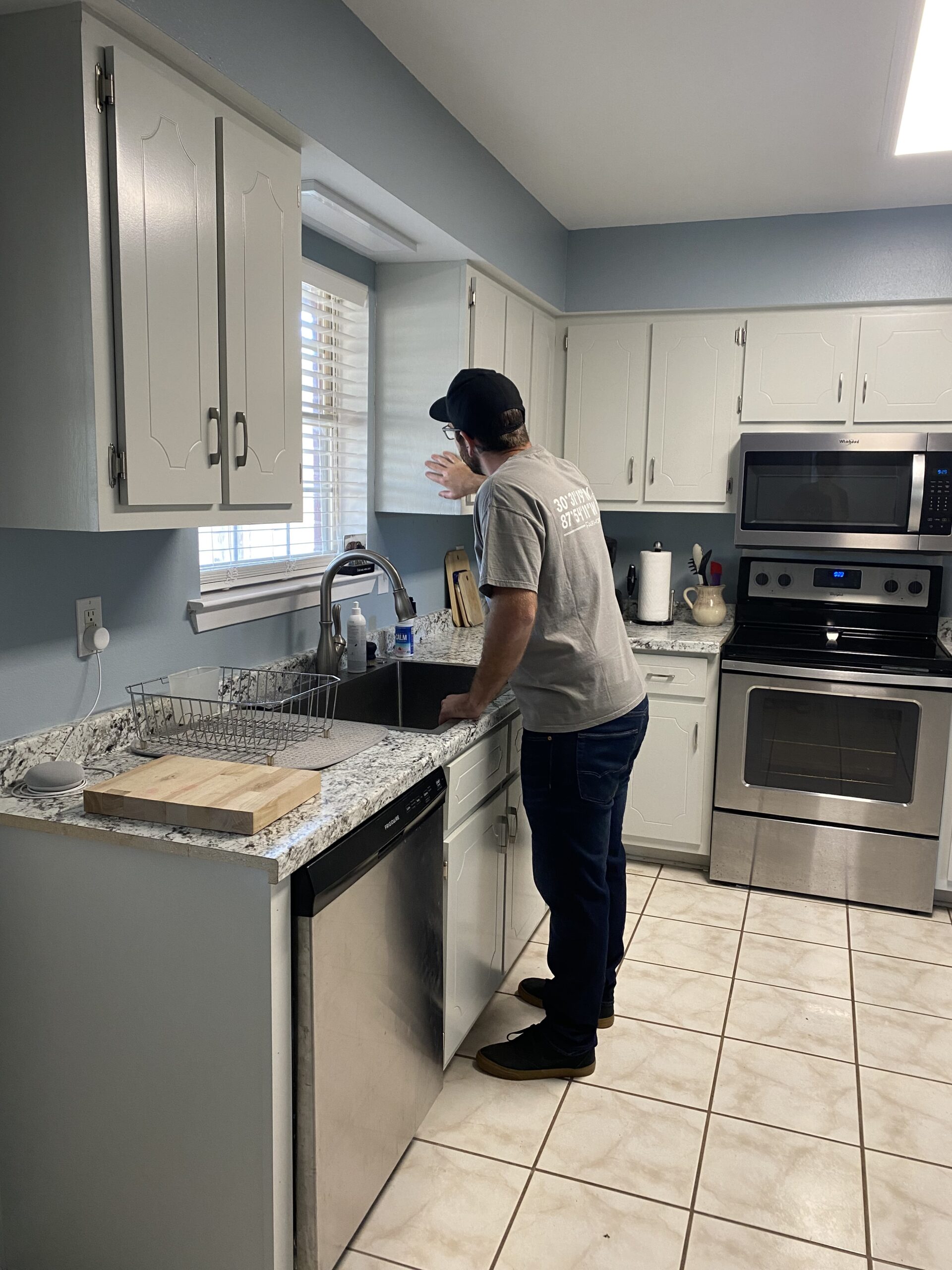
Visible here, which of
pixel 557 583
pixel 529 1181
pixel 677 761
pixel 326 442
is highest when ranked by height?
pixel 326 442

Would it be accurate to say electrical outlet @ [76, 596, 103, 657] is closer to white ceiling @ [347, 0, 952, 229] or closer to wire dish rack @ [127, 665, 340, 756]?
wire dish rack @ [127, 665, 340, 756]

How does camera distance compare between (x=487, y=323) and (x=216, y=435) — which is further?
(x=487, y=323)

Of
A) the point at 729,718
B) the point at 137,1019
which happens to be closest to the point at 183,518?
the point at 137,1019

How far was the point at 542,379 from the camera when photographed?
379cm

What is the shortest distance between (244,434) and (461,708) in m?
0.79

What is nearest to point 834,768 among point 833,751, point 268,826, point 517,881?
point 833,751

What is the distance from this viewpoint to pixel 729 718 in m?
3.43

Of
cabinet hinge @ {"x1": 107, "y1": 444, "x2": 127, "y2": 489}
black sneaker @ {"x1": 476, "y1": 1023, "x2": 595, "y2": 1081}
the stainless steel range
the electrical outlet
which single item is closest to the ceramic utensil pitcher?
the stainless steel range

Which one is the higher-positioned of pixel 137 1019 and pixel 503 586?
pixel 503 586

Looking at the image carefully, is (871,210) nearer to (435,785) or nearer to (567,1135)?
(435,785)

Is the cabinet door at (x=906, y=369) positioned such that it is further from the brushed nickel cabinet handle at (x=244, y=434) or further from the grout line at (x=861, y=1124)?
the brushed nickel cabinet handle at (x=244, y=434)

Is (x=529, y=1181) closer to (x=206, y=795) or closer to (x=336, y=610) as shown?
(x=206, y=795)

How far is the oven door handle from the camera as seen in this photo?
10.5 ft

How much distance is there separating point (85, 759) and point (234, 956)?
22.6 inches
